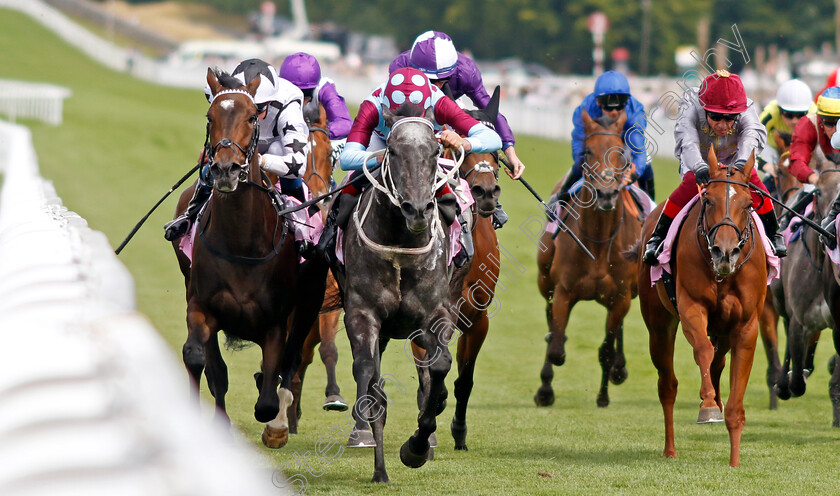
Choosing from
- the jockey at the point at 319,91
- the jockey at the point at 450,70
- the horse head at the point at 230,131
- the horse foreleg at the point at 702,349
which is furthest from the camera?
the jockey at the point at 319,91

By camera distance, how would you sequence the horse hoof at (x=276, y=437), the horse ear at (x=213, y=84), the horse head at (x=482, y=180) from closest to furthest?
the horse ear at (x=213, y=84)
the horse hoof at (x=276, y=437)
the horse head at (x=482, y=180)

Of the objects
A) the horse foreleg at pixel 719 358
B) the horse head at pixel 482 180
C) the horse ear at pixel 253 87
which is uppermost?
the horse ear at pixel 253 87

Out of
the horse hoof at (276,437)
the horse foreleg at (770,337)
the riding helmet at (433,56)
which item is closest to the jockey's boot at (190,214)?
the horse hoof at (276,437)

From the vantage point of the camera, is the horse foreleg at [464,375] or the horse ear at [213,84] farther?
the horse foreleg at [464,375]

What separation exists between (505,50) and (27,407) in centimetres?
6166

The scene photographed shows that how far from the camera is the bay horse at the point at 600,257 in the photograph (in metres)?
9.72

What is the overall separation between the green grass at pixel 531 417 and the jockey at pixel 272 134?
1.45 m

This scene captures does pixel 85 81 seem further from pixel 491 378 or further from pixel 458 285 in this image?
pixel 458 285

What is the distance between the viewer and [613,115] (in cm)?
1006

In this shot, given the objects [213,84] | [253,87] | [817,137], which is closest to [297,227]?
[253,87]

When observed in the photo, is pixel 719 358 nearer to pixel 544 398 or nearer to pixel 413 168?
pixel 544 398

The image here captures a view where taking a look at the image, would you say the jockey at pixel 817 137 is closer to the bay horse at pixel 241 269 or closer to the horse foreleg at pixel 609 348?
the horse foreleg at pixel 609 348

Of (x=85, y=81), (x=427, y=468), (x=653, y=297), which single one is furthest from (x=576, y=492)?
(x=85, y=81)

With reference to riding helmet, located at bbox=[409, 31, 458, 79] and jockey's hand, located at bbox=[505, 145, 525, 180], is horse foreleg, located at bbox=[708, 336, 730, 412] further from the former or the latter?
riding helmet, located at bbox=[409, 31, 458, 79]
